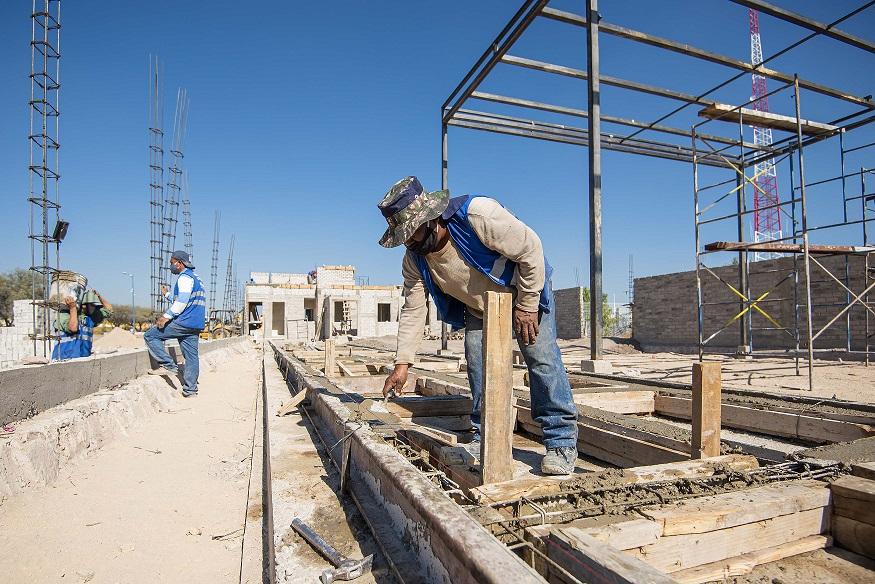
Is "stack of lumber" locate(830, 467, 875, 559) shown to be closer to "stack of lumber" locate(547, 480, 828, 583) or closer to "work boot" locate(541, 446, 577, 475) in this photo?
"stack of lumber" locate(547, 480, 828, 583)

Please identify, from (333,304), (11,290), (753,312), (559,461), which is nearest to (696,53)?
(559,461)

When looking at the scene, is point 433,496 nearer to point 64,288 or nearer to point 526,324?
point 526,324

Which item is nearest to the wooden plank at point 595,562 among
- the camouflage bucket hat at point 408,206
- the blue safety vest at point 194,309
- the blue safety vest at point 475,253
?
the blue safety vest at point 475,253

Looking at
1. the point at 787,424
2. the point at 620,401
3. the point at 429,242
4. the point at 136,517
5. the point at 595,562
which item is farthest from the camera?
the point at 620,401

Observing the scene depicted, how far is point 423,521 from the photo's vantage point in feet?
4.62

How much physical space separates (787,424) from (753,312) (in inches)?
607

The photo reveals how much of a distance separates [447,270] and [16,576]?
217 centimetres

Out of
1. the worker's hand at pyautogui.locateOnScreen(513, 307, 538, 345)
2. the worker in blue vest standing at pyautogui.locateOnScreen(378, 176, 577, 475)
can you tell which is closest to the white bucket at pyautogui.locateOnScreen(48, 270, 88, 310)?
the worker in blue vest standing at pyautogui.locateOnScreen(378, 176, 577, 475)

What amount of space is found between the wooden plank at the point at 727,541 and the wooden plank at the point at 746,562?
0.01m

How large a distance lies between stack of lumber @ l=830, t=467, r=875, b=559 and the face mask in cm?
180

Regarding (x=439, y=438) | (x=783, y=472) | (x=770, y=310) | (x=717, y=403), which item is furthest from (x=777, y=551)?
(x=770, y=310)

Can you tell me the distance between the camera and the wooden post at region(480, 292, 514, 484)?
184cm

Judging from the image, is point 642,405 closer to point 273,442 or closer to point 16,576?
point 273,442

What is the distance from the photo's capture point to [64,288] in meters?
7.23
